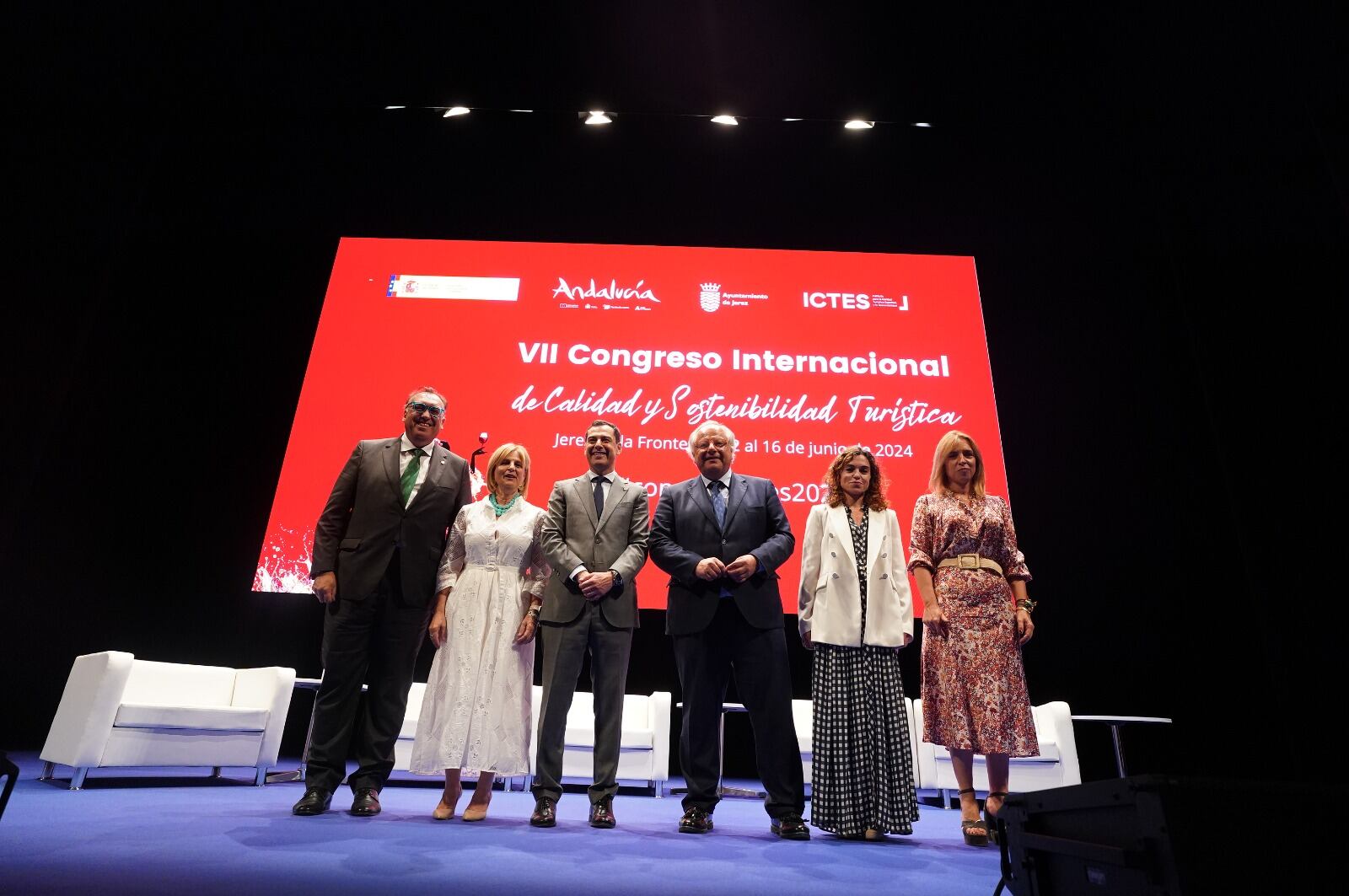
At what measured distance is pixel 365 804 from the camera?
2.38 metres

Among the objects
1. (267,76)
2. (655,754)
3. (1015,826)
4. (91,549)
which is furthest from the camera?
(91,549)

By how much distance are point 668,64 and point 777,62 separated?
0.47m

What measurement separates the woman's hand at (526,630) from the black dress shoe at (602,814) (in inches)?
22.5

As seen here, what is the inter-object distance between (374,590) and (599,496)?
825mm

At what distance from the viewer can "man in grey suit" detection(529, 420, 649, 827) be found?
2471mm

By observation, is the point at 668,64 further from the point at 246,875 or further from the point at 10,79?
the point at 246,875

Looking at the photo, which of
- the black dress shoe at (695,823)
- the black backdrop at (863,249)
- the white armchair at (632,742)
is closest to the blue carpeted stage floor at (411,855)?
the black dress shoe at (695,823)

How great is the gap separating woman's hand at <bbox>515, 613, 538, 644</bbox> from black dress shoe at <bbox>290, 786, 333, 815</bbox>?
2.41ft

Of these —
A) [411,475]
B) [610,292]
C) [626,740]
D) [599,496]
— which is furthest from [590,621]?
[610,292]

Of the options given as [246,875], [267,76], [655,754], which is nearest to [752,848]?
[246,875]

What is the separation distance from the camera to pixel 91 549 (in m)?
4.61

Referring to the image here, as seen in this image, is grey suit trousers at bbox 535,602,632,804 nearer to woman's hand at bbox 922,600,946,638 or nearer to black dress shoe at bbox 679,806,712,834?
black dress shoe at bbox 679,806,712,834

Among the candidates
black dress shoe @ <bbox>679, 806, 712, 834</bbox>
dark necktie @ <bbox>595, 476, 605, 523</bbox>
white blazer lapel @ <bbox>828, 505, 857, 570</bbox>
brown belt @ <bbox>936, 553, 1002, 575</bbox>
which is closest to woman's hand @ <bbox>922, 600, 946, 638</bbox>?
brown belt @ <bbox>936, 553, 1002, 575</bbox>

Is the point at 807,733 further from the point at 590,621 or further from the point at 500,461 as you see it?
the point at 500,461
